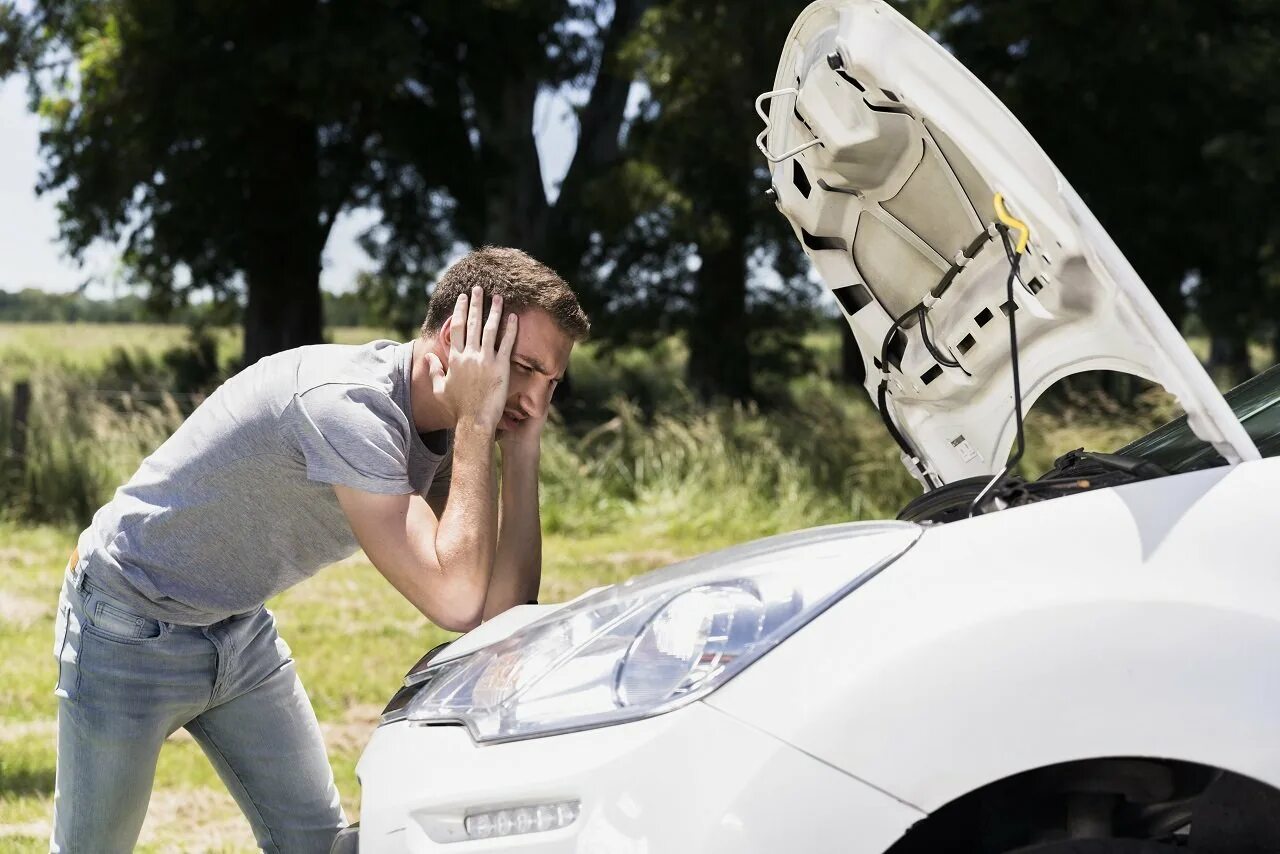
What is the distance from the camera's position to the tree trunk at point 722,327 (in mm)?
18688

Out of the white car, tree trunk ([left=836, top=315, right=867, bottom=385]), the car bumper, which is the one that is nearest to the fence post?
the white car

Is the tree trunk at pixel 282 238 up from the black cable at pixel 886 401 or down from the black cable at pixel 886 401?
up

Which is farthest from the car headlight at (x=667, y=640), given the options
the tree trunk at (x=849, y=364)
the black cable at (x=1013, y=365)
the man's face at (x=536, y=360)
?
the tree trunk at (x=849, y=364)

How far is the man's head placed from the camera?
2758 mm

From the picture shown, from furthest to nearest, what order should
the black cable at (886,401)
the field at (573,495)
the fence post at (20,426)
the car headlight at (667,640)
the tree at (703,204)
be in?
the tree at (703,204)
the fence post at (20,426)
the field at (573,495)
the black cable at (886,401)
the car headlight at (667,640)

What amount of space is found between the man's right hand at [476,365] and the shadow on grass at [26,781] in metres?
3.11

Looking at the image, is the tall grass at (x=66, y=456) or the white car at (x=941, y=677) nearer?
the white car at (x=941, y=677)

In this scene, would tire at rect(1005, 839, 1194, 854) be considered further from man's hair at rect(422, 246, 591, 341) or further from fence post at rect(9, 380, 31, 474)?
fence post at rect(9, 380, 31, 474)

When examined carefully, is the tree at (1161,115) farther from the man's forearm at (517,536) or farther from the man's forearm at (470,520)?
the man's forearm at (470,520)

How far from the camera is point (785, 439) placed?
42.2 feet

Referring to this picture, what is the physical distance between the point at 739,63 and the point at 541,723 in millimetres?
13926

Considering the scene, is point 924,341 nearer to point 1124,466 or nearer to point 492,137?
point 1124,466

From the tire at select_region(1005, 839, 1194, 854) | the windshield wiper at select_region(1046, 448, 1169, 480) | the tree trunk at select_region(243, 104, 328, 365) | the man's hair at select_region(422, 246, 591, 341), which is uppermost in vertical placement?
the tree trunk at select_region(243, 104, 328, 365)

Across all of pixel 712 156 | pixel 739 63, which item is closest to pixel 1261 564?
pixel 739 63
